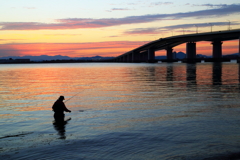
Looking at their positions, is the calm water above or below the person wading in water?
below

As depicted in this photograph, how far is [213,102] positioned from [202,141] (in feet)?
37.6

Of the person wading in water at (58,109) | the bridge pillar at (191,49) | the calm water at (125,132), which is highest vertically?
the bridge pillar at (191,49)

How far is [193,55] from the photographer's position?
591 ft

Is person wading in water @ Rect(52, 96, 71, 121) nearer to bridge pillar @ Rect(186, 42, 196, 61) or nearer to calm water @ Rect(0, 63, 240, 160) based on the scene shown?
calm water @ Rect(0, 63, 240, 160)

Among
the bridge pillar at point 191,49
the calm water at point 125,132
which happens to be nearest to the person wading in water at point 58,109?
the calm water at point 125,132

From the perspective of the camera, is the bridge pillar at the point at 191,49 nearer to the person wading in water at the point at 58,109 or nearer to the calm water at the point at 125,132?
the calm water at the point at 125,132

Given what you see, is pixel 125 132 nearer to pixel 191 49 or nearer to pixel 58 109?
pixel 58 109

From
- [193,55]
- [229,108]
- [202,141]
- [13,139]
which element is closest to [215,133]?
[202,141]

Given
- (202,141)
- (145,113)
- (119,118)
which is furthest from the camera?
(145,113)

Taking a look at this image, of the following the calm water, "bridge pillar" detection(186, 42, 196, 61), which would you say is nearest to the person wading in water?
the calm water

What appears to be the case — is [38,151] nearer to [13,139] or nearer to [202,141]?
[13,139]

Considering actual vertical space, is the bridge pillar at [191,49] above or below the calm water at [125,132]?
above

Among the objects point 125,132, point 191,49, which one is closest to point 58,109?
point 125,132

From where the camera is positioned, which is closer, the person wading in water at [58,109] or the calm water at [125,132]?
the calm water at [125,132]
